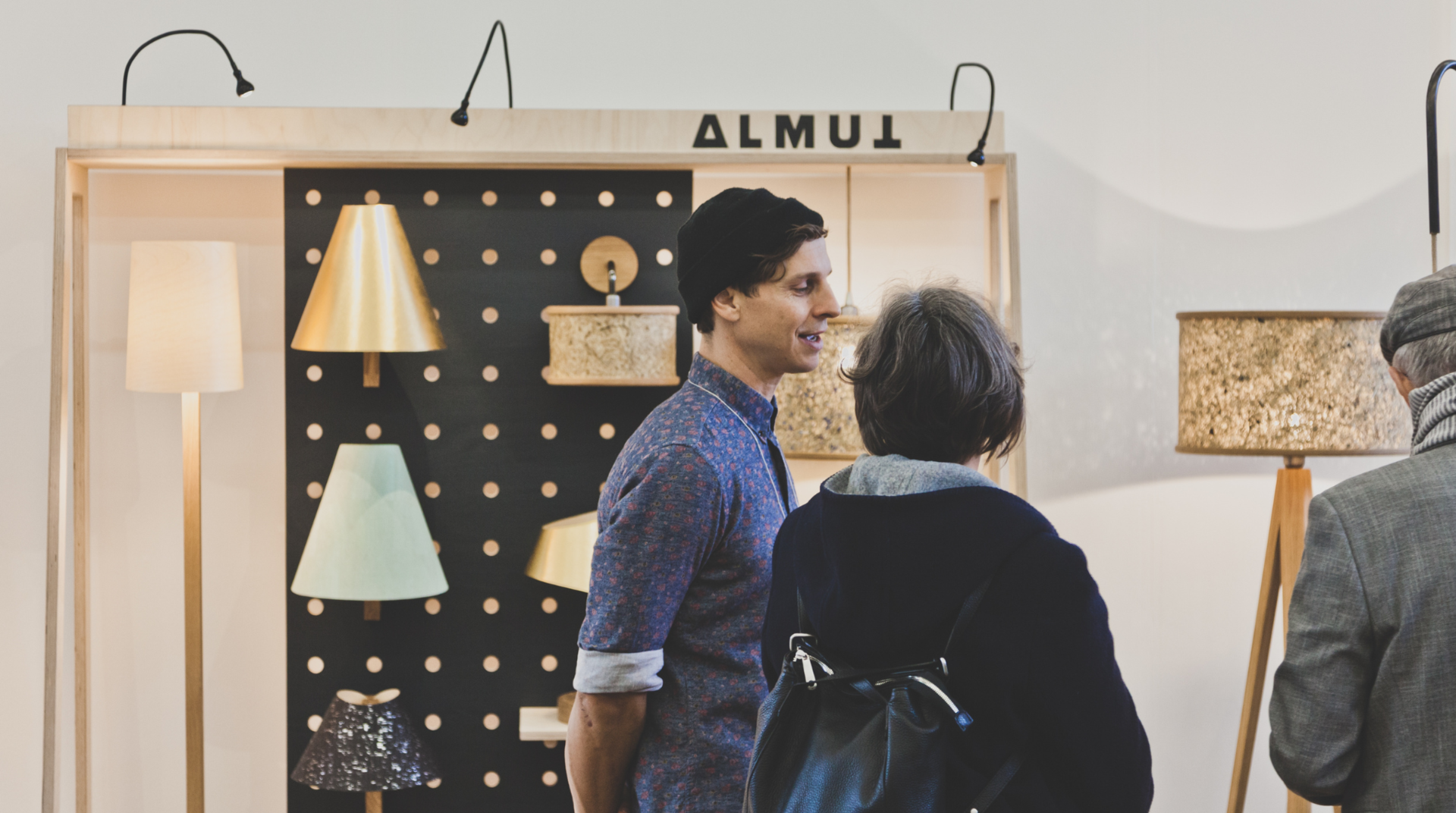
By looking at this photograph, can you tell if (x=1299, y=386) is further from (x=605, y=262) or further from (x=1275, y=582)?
(x=605, y=262)

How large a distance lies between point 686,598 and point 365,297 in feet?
3.83

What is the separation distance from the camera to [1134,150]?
2.71m

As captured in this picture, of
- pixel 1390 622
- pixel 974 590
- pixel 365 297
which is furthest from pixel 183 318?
pixel 1390 622

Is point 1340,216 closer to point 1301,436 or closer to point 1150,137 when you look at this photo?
point 1150,137

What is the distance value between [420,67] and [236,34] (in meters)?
0.45

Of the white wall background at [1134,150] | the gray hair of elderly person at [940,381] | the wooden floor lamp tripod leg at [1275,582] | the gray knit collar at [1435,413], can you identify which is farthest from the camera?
the white wall background at [1134,150]

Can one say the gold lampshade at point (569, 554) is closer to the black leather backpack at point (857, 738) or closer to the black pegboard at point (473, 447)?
the black pegboard at point (473, 447)

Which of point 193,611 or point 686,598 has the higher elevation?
point 686,598

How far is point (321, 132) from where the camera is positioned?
2.25 m

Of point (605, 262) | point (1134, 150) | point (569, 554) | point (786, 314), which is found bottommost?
point (569, 554)

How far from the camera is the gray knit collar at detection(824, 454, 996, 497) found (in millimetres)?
1073

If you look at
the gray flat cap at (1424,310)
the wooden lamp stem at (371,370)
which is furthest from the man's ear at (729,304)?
the wooden lamp stem at (371,370)

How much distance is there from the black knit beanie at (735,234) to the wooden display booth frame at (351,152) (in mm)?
839

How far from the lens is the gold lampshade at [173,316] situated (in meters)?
2.17
